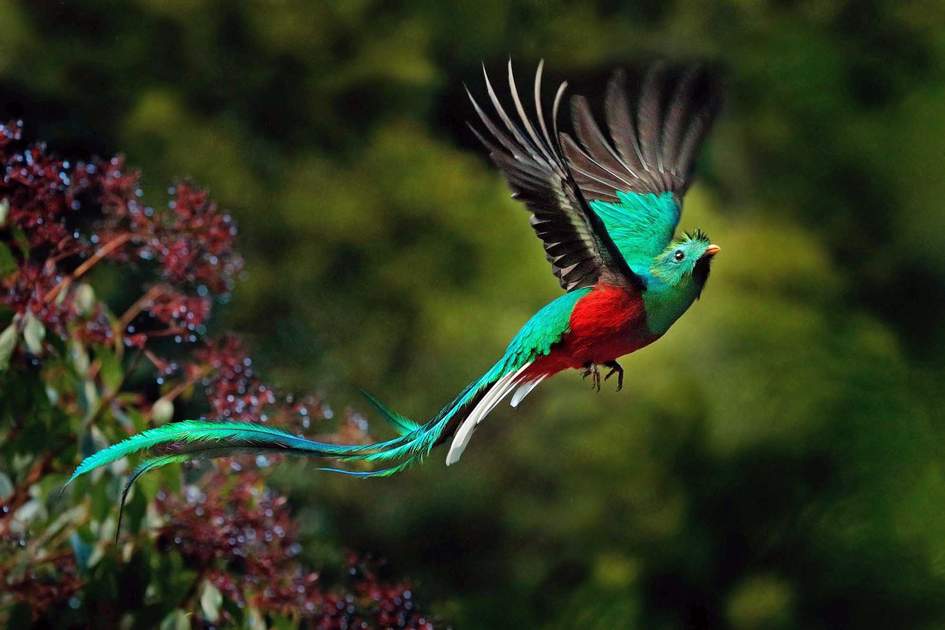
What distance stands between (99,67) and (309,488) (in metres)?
0.97

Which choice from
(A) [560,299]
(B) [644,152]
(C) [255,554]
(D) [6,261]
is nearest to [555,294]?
(C) [255,554]

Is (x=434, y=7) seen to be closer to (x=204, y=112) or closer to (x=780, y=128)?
(x=204, y=112)

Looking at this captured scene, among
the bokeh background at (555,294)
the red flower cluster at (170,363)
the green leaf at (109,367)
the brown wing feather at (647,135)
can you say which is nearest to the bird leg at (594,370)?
the brown wing feather at (647,135)

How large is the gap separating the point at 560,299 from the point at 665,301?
0.20 ft

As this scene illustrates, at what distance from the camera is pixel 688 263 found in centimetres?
54

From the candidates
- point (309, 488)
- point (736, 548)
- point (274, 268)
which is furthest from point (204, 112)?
point (736, 548)

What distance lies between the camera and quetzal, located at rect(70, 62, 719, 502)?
477mm

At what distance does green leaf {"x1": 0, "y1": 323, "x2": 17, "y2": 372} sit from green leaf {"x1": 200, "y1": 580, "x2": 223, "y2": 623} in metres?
0.21

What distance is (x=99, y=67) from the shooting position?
2498 mm

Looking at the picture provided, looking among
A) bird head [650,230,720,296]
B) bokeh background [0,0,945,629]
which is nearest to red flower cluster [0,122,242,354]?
bird head [650,230,720,296]

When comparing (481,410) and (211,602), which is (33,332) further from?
(481,410)

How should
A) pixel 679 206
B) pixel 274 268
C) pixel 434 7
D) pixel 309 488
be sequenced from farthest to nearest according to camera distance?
pixel 434 7
pixel 274 268
pixel 309 488
pixel 679 206

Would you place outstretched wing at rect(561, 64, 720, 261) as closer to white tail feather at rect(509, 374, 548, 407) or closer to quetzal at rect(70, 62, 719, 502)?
quetzal at rect(70, 62, 719, 502)

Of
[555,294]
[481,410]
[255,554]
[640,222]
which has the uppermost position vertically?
[555,294]
